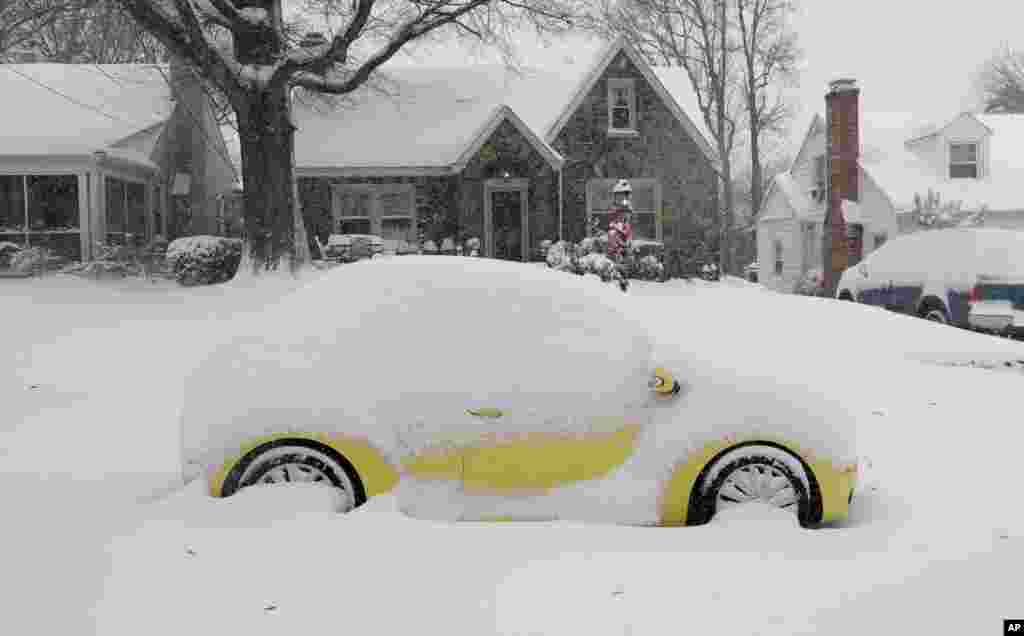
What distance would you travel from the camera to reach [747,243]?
175 feet

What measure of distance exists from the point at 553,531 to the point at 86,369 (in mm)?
7684

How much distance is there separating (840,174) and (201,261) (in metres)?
19.6

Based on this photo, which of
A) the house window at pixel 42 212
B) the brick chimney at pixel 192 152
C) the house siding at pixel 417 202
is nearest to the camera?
the house window at pixel 42 212

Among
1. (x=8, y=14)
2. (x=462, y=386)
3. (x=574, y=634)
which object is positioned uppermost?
(x=8, y=14)

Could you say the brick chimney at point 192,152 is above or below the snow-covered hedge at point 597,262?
above

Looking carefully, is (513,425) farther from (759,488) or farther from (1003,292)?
(1003,292)

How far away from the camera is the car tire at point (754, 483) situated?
5.30 metres

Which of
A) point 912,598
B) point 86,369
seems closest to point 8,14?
point 86,369

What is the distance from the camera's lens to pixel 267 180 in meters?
17.1

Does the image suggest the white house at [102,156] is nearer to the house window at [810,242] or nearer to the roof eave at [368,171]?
the roof eave at [368,171]

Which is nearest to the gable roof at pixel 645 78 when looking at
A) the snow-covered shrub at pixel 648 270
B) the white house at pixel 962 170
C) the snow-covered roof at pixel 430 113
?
the snow-covered roof at pixel 430 113

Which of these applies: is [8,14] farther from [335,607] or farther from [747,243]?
[747,243]

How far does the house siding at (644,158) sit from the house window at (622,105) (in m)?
0.13

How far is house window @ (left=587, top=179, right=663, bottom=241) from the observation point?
2614 centimetres
